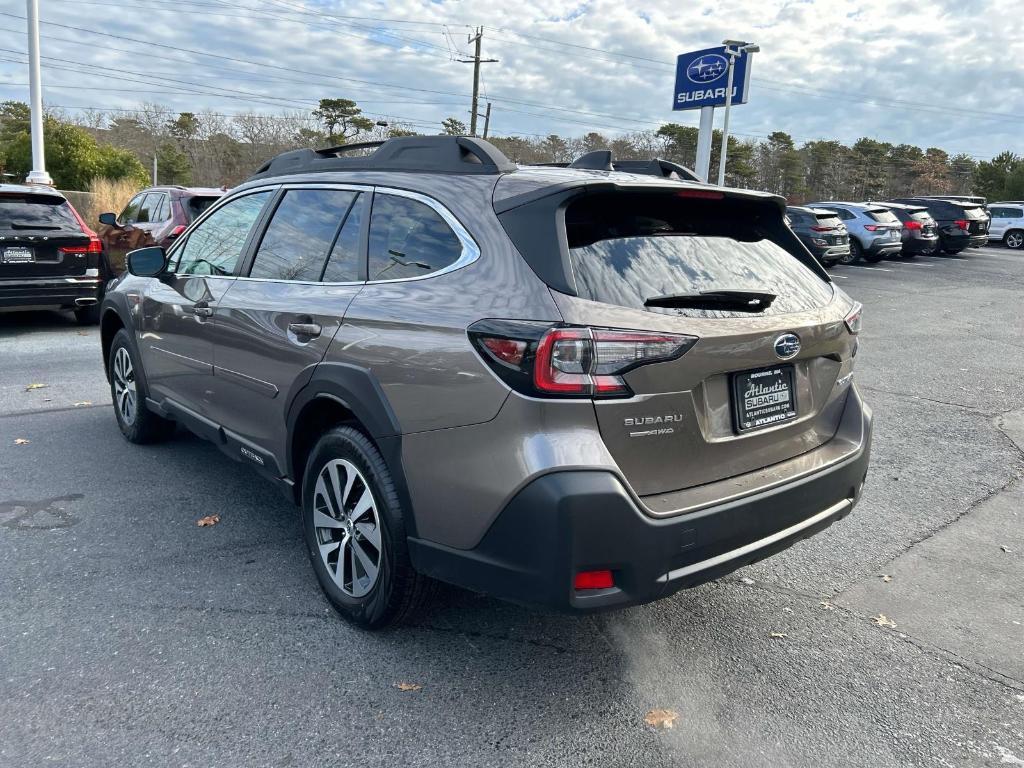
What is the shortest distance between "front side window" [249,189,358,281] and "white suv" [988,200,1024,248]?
32472mm

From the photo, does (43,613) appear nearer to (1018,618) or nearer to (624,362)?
(624,362)

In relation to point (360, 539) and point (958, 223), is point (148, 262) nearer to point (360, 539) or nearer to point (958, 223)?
point (360, 539)

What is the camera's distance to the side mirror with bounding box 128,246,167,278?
480 cm

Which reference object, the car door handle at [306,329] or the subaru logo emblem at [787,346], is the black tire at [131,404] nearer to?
the car door handle at [306,329]

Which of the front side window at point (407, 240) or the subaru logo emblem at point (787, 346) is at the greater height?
the front side window at point (407, 240)

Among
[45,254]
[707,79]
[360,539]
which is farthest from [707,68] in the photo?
[360,539]

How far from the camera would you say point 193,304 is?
425cm

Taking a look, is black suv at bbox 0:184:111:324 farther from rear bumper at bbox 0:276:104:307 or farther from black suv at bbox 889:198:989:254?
black suv at bbox 889:198:989:254

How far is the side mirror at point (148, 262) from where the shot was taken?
4.80m

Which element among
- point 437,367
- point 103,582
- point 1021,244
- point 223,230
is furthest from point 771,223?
point 1021,244

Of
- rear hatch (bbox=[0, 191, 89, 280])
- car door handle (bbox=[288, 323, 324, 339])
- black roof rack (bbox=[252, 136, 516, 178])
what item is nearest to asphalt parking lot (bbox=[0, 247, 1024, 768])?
car door handle (bbox=[288, 323, 324, 339])

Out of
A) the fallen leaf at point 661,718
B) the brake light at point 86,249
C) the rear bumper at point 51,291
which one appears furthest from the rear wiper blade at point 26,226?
the fallen leaf at point 661,718

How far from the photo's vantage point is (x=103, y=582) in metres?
3.51

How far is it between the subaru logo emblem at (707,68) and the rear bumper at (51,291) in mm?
22154
